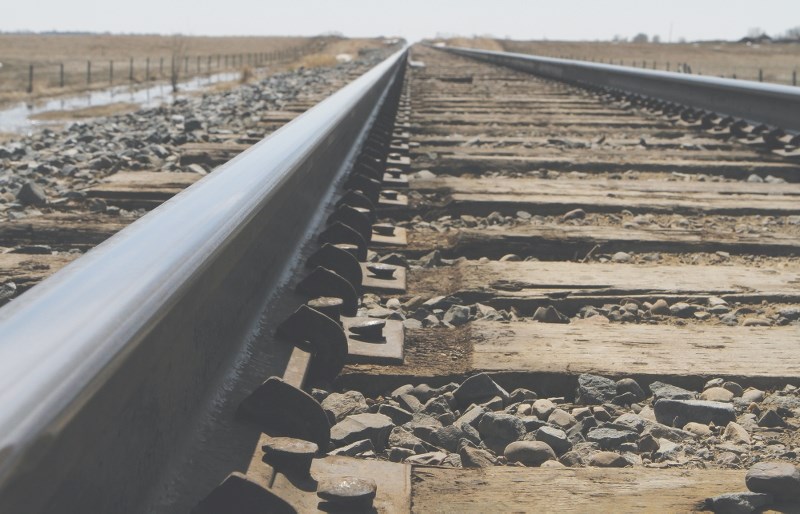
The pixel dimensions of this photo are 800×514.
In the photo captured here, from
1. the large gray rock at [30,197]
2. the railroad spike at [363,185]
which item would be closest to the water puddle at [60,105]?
the large gray rock at [30,197]

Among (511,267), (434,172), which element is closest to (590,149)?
(434,172)

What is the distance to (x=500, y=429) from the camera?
1.68 m

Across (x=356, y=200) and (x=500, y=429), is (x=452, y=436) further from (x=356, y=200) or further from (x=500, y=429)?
(x=356, y=200)

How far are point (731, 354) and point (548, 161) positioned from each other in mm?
3067

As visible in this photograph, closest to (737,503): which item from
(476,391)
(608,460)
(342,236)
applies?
(608,460)

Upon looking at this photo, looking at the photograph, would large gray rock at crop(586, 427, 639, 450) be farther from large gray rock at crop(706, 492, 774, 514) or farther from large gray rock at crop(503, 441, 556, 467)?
large gray rock at crop(706, 492, 774, 514)

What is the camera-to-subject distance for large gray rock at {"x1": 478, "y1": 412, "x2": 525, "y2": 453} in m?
1.68

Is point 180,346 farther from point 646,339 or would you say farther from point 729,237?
point 729,237

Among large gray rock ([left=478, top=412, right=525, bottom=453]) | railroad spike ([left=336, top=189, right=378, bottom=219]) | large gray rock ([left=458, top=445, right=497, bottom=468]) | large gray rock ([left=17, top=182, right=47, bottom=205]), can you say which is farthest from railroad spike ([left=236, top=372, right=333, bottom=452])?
large gray rock ([left=17, top=182, right=47, bottom=205])

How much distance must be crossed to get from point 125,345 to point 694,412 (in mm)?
1208

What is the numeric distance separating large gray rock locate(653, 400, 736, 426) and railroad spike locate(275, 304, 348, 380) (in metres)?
0.60

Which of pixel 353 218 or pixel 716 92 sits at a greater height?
pixel 716 92

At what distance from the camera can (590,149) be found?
5.73 m

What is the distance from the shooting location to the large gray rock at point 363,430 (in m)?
1.59
